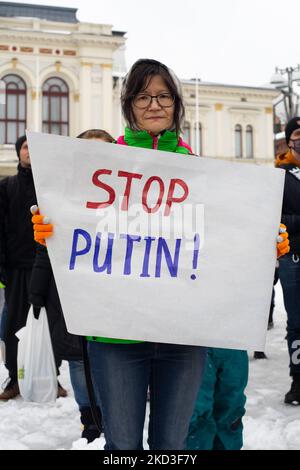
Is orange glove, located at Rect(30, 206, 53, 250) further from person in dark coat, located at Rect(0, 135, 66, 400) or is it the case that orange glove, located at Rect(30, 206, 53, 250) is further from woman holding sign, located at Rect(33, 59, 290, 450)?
person in dark coat, located at Rect(0, 135, 66, 400)

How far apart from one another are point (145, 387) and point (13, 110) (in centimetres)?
2871

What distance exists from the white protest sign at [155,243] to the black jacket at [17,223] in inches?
85.7

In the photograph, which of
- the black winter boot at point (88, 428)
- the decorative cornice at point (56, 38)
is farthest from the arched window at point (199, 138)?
the black winter boot at point (88, 428)

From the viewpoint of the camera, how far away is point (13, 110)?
28266 millimetres

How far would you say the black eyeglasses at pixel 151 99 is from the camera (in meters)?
1.74

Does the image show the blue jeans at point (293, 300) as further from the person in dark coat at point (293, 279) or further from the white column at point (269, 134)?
the white column at point (269, 134)

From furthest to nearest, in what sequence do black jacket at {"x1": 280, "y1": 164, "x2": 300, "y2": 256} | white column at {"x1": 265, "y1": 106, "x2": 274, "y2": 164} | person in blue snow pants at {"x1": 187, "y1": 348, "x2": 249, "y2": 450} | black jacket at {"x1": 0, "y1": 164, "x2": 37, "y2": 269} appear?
1. white column at {"x1": 265, "y1": 106, "x2": 274, "y2": 164}
2. black jacket at {"x1": 0, "y1": 164, "x2": 37, "y2": 269}
3. black jacket at {"x1": 280, "y1": 164, "x2": 300, "y2": 256}
4. person in blue snow pants at {"x1": 187, "y1": 348, "x2": 249, "y2": 450}

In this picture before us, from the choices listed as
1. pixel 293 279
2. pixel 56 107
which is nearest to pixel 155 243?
pixel 293 279

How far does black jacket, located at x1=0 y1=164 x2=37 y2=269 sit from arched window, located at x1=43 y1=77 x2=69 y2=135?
998 inches

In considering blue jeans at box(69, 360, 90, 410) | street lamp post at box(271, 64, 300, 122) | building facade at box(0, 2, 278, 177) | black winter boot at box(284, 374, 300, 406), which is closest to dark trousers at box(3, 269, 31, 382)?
blue jeans at box(69, 360, 90, 410)

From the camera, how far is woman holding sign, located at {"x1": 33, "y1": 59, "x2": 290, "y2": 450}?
63.9 inches
